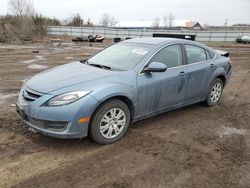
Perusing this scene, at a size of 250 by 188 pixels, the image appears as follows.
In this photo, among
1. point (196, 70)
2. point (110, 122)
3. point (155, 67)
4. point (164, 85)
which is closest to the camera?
point (110, 122)

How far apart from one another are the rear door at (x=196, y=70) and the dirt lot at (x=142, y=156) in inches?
20.8

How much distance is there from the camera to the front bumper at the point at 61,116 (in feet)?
Result: 11.5

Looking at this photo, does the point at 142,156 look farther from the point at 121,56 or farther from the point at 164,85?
the point at 121,56

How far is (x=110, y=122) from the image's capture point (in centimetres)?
397

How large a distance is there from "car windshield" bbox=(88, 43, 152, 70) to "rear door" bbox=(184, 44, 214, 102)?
3.23 feet

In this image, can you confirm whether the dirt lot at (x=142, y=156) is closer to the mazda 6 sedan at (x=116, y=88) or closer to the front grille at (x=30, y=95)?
the mazda 6 sedan at (x=116, y=88)

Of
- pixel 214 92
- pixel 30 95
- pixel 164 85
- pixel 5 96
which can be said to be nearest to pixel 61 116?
pixel 30 95

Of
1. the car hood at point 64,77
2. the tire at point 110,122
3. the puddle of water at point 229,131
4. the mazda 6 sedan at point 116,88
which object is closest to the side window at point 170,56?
the mazda 6 sedan at point 116,88

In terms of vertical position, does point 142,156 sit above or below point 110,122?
below

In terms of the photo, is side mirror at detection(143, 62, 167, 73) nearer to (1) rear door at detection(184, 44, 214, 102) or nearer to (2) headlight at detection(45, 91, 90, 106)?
(1) rear door at detection(184, 44, 214, 102)

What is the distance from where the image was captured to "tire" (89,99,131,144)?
12.4ft

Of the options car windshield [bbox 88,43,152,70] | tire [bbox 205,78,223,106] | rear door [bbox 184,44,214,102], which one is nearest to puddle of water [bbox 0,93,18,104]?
car windshield [bbox 88,43,152,70]

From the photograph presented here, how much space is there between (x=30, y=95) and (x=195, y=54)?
336cm

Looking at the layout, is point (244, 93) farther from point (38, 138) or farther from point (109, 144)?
point (38, 138)
